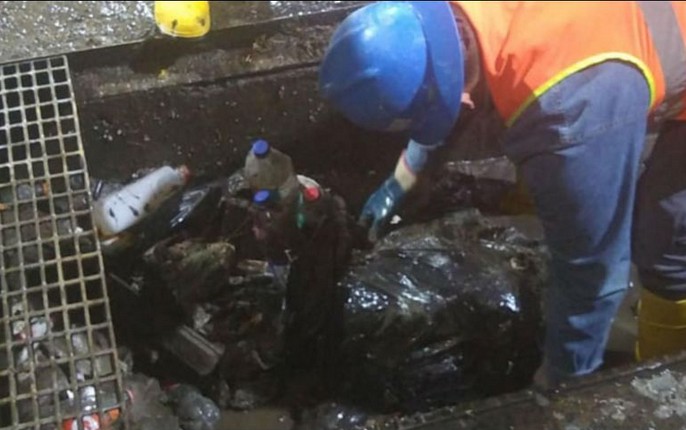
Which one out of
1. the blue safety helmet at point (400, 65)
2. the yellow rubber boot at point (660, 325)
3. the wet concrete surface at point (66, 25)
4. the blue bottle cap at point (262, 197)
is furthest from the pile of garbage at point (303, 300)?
the blue safety helmet at point (400, 65)

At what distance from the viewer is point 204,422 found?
186 centimetres

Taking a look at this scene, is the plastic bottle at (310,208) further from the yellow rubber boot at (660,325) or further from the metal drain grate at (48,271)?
the yellow rubber boot at (660,325)

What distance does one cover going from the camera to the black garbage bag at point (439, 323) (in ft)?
6.17

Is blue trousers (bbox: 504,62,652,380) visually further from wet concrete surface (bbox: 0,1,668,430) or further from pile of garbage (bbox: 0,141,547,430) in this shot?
wet concrete surface (bbox: 0,1,668,430)

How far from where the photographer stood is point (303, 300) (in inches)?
78.0

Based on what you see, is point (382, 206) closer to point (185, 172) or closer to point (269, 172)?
point (269, 172)

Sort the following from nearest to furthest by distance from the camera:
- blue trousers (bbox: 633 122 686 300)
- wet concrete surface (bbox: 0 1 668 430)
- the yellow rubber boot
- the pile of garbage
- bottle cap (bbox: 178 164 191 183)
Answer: blue trousers (bbox: 633 122 686 300) < the yellow rubber boot < the pile of garbage < wet concrete surface (bbox: 0 1 668 430) < bottle cap (bbox: 178 164 191 183)

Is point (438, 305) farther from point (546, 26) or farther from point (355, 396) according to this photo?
point (546, 26)

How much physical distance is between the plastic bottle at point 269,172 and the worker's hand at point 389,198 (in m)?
0.21

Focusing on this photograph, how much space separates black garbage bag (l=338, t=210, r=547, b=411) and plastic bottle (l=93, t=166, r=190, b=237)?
49 centimetres

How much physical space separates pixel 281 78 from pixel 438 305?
0.62m

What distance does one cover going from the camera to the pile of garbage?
74.4 inches

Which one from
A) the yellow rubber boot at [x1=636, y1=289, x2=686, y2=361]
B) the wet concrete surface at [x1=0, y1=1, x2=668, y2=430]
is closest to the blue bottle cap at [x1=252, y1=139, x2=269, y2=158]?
the wet concrete surface at [x1=0, y1=1, x2=668, y2=430]

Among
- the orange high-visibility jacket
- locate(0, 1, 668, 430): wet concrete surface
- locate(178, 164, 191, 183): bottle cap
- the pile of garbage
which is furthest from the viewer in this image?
locate(178, 164, 191, 183): bottle cap
